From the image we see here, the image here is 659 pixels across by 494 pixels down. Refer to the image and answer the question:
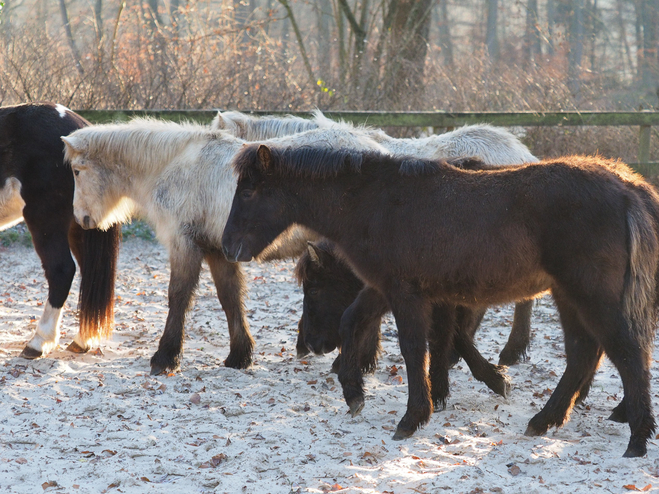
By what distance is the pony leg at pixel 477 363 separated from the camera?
459 cm

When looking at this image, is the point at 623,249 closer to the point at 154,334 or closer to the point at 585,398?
the point at 585,398

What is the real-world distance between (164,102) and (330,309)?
20.8 feet

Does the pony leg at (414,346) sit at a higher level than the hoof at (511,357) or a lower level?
higher

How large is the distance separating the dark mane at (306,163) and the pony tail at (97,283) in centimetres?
194

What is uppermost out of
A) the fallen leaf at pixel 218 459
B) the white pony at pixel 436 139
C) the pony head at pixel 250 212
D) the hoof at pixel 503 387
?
the white pony at pixel 436 139

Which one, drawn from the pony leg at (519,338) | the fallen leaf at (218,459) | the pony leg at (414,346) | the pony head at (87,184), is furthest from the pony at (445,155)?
the fallen leaf at (218,459)

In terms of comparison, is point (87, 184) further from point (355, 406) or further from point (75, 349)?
point (355, 406)

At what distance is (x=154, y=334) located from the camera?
6.09 metres

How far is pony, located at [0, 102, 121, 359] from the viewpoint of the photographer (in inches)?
205

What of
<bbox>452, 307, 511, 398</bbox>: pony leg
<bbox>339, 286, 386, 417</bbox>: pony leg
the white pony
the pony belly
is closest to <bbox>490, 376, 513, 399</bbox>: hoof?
<bbox>452, 307, 511, 398</bbox>: pony leg

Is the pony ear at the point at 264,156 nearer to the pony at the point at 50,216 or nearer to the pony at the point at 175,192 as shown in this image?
the pony at the point at 175,192

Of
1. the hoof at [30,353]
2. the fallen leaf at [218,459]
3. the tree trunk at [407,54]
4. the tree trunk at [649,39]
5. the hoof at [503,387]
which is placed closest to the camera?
the fallen leaf at [218,459]

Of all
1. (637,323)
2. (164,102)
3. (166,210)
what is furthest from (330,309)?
(164,102)

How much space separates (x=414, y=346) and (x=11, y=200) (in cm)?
344
